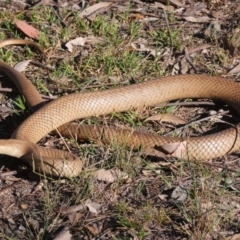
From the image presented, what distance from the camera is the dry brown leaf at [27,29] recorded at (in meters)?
7.27

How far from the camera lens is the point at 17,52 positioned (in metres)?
7.12

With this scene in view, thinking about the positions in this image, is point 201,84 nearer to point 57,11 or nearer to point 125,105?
point 125,105

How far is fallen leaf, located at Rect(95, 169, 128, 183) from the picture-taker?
515cm

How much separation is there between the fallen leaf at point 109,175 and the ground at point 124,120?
0.01 meters

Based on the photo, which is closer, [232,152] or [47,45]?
[232,152]

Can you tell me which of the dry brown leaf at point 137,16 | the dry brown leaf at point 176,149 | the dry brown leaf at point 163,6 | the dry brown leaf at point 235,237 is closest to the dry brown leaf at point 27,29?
the dry brown leaf at point 137,16

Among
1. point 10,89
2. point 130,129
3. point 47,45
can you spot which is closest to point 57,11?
point 47,45

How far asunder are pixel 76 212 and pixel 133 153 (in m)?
0.88

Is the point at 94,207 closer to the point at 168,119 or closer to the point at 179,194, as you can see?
the point at 179,194

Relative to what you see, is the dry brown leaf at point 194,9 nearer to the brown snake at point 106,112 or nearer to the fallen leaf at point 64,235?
the brown snake at point 106,112

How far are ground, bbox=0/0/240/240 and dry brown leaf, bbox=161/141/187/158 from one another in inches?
3.3

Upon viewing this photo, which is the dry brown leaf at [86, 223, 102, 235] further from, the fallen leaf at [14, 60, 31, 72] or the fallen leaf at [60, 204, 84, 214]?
the fallen leaf at [14, 60, 31, 72]

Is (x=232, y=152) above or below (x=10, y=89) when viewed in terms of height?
below

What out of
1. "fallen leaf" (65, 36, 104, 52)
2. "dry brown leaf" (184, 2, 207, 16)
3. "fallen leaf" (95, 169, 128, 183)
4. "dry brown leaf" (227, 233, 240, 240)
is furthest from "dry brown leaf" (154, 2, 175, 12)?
"dry brown leaf" (227, 233, 240, 240)
